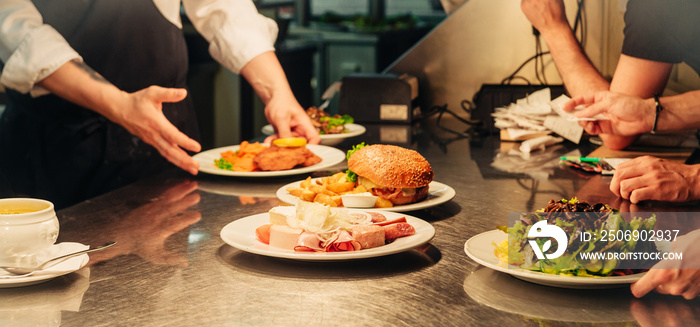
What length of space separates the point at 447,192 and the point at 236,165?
612 millimetres

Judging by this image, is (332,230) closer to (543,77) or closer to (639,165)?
(639,165)

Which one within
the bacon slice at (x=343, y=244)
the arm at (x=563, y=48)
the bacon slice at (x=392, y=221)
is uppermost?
the arm at (x=563, y=48)

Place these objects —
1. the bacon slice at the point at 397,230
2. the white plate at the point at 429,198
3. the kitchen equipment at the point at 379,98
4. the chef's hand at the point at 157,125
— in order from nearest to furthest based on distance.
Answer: the bacon slice at the point at 397,230 → the white plate at the point at 429,198 → the chef's hand at the point at 157,125 → the kitchen equipment at the point at 379,98

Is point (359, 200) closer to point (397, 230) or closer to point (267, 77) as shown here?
point (397, 230)

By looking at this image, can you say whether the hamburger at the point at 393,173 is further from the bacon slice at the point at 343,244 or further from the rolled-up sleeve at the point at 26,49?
the rolled-up sleeve at the point at 26,49

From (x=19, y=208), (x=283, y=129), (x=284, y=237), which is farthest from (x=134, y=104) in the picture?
(x=284, y=237)

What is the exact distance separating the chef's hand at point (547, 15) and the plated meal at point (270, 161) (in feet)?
3.46

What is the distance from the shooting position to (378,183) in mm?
1382

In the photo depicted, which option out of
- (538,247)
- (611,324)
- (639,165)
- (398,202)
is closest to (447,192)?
(398,202)

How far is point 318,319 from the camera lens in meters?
0.89

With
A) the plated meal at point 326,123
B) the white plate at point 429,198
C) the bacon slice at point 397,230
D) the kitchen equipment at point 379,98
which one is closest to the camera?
the bacon slice at point 397,230

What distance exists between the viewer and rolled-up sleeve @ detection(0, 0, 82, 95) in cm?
185

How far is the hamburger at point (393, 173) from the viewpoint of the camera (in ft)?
4.51

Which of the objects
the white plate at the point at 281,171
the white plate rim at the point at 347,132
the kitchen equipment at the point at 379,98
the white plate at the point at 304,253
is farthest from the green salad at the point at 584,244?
the kitchen equipment at the point at 379,98
